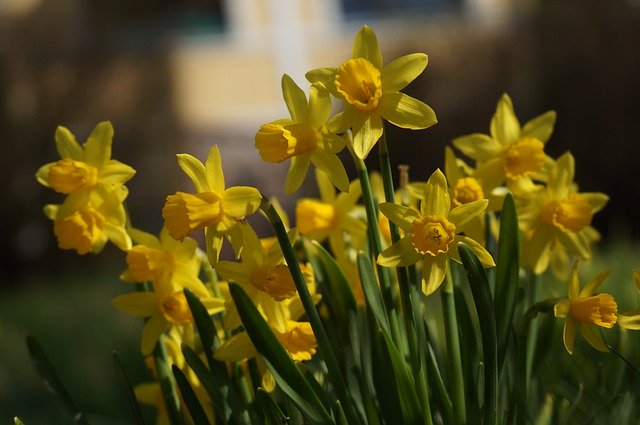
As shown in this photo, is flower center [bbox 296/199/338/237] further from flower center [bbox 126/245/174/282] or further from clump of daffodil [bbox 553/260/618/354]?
clump of daffodil [bbox 553/260/618/354]

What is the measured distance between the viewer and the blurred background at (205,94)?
4.52 metres

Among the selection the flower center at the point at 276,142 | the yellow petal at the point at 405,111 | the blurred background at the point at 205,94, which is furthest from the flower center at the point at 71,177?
the blurred background at the point at 205,94

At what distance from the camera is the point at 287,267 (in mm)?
1061

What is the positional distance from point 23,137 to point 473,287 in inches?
308

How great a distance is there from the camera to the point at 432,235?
991mm

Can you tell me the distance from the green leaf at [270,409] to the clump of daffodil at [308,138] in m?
0.21

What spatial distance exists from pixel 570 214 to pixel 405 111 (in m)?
0.30

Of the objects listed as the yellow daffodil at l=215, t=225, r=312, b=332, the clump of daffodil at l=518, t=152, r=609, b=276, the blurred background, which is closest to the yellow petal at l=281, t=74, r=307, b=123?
the yellow daffodil at l=215, t=225, r=312, b=332

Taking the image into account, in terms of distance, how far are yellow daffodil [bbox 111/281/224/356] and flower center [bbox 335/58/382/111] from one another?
0.28m

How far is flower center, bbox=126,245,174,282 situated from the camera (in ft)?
3.62

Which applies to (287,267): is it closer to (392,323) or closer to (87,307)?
(392,323)

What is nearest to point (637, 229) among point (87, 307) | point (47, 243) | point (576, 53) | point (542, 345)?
point (576, 53)

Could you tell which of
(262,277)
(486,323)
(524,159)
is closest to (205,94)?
(524,159)

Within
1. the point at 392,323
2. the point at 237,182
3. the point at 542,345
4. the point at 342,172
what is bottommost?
the point at 237,182
